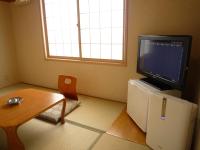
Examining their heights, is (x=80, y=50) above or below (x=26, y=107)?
above

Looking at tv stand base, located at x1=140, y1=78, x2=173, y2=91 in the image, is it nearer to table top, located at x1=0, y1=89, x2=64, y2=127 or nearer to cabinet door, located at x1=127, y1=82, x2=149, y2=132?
cabinet door, located at x1=127, y1=82, x2=149, y2=132

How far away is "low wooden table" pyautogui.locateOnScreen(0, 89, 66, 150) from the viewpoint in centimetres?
155

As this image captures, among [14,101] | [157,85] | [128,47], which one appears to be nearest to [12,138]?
Result: [14,101]

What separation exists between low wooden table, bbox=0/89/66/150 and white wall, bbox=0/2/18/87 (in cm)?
190

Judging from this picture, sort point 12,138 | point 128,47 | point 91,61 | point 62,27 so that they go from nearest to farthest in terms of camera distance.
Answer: point 12,138, point 128,47, point 91,61, point 62,27

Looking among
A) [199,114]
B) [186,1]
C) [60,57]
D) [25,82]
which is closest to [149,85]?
[199,114]

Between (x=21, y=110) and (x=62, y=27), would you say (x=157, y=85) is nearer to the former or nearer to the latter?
(x=21, y=110)

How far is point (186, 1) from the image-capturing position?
2113 mm

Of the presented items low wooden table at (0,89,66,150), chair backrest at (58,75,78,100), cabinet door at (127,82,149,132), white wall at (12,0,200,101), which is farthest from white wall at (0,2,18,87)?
cabinet door at (127,82,149,132)

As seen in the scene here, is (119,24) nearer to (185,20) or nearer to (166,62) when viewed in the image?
(185,20)

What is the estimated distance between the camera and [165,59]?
1.84m

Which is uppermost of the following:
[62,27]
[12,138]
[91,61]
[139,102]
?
[62,27]

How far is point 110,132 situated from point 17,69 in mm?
3198

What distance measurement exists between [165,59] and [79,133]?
1.37 metres
